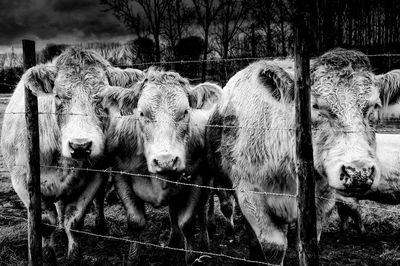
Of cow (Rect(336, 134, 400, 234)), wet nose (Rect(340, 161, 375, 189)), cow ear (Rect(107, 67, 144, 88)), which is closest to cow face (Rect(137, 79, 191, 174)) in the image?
cow ear (Rect(107, 67, 144, 88))

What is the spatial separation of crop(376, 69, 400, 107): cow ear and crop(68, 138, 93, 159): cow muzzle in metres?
2.46

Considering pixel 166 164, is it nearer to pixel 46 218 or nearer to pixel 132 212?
pixel 132 212

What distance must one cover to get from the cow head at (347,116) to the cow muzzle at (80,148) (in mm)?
1951

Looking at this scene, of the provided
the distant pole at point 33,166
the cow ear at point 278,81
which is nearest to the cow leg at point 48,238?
the distant pole at point 33,166

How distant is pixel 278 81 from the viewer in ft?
10.8

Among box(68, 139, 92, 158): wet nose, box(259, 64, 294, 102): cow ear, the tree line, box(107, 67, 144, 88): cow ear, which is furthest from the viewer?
the tree line

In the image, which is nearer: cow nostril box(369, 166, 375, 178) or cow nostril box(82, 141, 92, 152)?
cow nostril box(369, 166, 375, 178)

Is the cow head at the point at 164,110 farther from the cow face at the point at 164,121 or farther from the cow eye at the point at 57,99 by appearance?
the cow eye at the point at 57,99

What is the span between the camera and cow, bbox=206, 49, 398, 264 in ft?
9.36

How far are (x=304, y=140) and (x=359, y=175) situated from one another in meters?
0.43

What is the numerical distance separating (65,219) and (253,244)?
6.60 feet

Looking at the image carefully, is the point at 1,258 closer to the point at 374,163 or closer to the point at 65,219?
the point at 65,219

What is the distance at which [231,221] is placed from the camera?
566cm

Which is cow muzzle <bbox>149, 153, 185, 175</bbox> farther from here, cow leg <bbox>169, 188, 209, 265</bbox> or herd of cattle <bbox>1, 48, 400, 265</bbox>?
cow leg <bbox>169, 188, 209, 265</bbox>
